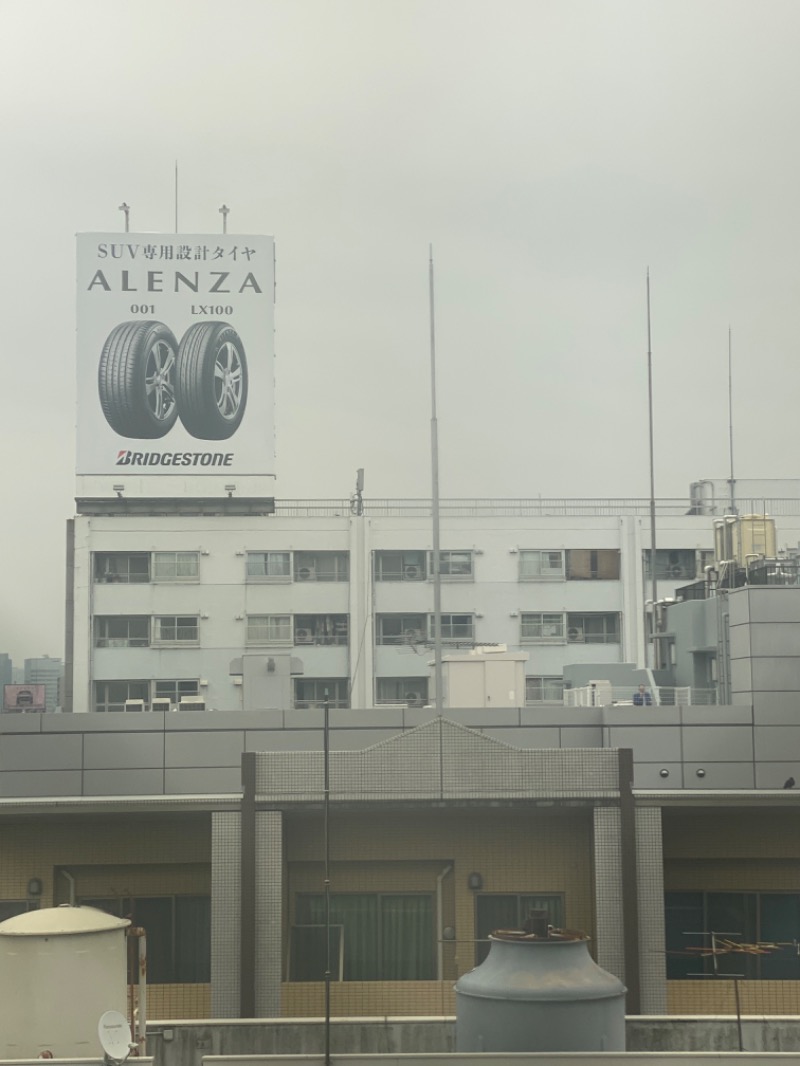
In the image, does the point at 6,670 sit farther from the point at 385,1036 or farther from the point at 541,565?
the point at 385,1036

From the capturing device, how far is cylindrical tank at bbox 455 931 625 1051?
15.3 meters

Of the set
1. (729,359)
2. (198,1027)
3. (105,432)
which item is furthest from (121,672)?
(198,1027)

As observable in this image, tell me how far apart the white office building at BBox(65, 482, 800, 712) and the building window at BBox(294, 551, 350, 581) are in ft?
0.20

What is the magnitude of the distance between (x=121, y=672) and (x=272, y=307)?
18205mm

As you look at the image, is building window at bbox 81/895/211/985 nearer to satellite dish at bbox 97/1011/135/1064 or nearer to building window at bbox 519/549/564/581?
satellite dish at bbox 97/1011/135/1064

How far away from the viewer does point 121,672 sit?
70062 mm

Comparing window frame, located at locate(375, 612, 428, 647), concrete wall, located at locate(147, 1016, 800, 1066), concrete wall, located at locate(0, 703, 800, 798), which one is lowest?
concrete wall, located at locate(147, 1016, 800, 1066)

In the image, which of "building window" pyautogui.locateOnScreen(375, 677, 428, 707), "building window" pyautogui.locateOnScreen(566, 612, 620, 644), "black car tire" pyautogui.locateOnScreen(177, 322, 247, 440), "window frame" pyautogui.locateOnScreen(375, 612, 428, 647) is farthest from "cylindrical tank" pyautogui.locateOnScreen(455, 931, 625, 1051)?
"building window" pyautogui.locateOnScreen(566, 612, 620, 644)

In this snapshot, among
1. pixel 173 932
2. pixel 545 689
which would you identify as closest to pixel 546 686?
pixel 545 689

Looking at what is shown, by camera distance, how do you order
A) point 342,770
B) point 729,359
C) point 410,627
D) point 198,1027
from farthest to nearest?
point 410,627, point 729,359, point 342,770, point 198,1027

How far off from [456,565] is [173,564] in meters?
13.2

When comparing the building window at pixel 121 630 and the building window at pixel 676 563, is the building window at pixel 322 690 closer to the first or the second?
the building window at pixel 121 630

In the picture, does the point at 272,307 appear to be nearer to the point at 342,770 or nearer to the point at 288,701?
the point at 288,701

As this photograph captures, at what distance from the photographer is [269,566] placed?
70.8 metres
